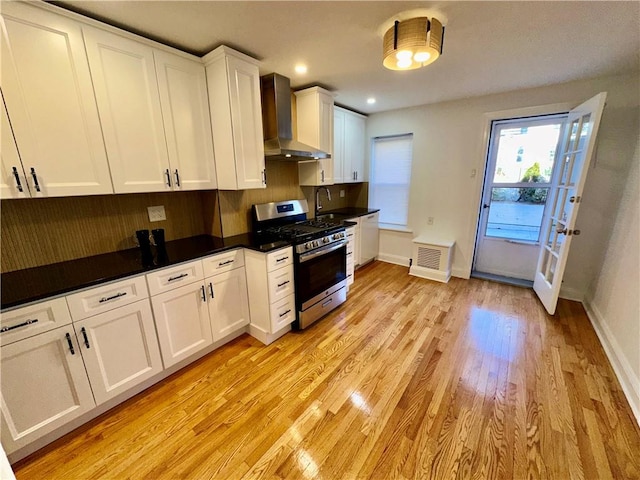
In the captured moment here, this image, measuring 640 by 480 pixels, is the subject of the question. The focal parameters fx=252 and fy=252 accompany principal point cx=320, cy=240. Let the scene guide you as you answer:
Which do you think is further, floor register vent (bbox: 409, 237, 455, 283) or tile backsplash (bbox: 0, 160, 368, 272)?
floor register vent (bbox: 409, 237, 455, 283)

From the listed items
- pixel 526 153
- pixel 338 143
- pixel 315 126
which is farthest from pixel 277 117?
pixel 526 153

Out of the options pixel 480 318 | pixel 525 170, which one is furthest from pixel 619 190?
pixel 480 318

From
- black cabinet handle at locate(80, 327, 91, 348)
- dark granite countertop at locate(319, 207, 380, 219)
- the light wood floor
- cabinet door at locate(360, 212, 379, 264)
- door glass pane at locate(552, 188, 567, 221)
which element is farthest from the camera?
cabinet door at locate(360, 212, 379, 264)

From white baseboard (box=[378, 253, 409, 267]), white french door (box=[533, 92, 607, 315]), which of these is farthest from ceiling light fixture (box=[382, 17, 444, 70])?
white baseboard (box=[378, 253, 409, 267])

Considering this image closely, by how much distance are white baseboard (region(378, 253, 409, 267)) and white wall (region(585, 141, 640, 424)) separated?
6.93 ft

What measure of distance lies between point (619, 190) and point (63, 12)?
4.71 m

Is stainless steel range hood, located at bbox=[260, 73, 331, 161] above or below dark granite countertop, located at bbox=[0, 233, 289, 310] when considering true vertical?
above

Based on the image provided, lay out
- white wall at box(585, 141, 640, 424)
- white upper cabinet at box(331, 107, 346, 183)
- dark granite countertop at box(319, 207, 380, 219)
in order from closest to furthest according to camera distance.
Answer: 1. white wall at box(585, 141, 640, 424)
2. white upper cabinet at box(331, 107, 346, 183)
3. dark granite countertop at box(319, 207, 380, 219)

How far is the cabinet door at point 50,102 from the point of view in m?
1.33

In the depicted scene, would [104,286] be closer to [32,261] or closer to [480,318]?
[32,261]

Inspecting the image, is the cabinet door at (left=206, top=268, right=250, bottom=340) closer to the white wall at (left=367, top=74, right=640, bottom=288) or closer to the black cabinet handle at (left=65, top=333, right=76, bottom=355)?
the black cabinet handle at (left=65, top=333, right=76, bottom=355)

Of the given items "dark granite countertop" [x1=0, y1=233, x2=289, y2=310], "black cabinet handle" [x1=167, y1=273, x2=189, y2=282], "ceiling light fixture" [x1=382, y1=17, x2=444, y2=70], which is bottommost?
"black cabinet handle" [x1=167, y1=273, x2=189, y2=282]

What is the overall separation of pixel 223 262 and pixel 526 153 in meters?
3.88

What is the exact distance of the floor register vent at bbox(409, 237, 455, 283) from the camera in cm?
351
